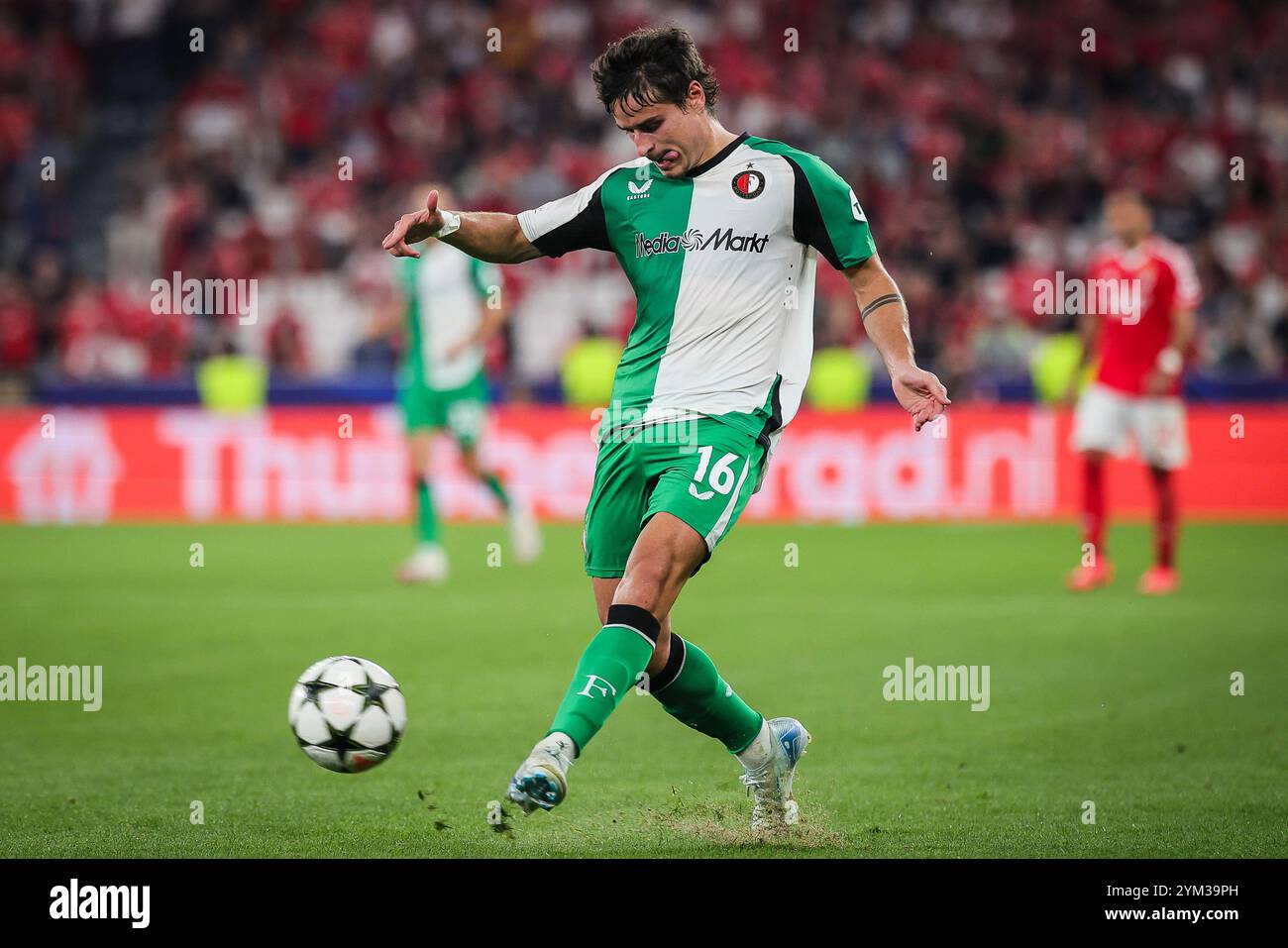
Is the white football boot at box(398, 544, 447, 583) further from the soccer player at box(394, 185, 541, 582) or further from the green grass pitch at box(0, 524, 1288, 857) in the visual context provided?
the soccer player at box(394, 185, 541, 582)

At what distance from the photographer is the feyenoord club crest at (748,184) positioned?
17.7 ft

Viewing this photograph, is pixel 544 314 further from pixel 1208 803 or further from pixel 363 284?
pixel 1208 803

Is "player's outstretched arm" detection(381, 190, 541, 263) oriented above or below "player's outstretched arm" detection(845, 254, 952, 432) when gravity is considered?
above

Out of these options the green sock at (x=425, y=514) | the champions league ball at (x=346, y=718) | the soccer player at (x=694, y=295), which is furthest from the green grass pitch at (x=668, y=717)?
the soccer player at (x=694, y=295)

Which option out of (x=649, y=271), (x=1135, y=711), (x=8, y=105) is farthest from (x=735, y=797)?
(x=8, y=105)

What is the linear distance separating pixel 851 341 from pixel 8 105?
A: 12764 millimetres

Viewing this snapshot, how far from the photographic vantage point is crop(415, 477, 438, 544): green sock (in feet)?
41.8

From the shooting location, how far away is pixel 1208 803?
597 cm

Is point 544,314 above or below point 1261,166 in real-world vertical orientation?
below

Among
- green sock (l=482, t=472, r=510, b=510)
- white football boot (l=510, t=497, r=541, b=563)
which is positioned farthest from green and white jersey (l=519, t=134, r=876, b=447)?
white football boot (l=510, t=497, r=541, b=563)

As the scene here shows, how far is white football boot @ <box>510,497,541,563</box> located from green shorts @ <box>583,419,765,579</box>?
850cm

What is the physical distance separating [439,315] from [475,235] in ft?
26.2

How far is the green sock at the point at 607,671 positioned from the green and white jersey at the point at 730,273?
0.74 meters

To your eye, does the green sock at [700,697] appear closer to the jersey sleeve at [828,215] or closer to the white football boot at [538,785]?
the white football boot at [538,785]
